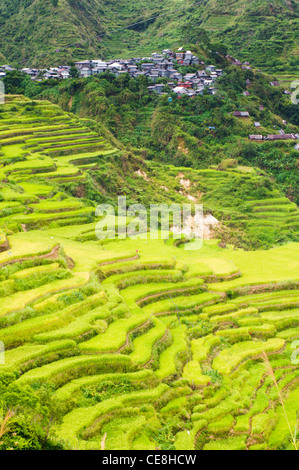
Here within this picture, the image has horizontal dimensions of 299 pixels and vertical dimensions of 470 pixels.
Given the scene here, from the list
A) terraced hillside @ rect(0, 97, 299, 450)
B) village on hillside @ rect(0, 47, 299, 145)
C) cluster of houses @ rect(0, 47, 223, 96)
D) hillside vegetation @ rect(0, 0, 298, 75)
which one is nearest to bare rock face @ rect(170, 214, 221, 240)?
terraced hillside @ rect(0, 97, 299, 450)

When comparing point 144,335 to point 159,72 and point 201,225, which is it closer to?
point 201,225

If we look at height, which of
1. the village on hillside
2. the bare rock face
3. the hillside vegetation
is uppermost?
the hillside vegetation

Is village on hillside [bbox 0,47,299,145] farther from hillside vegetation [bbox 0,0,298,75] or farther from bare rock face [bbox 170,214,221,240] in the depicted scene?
bare rock face [bbox 170,214,221,240]

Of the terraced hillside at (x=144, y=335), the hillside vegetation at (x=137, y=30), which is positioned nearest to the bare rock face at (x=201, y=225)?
the terraced hillside at (x=144, y=335)

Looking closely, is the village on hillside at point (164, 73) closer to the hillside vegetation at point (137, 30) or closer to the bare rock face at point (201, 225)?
the hillside vegetation at point (137, 30)

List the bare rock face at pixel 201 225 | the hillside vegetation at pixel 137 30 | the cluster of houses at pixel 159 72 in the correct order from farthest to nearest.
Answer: the hillside vegetation at pixel 137 30 < the cluster of houses at pixel 159 72 < the bare rock face at pixel 201 225

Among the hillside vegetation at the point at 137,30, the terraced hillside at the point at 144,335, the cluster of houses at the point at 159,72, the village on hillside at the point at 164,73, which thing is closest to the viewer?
the terraced hillside at the point at 144,335
